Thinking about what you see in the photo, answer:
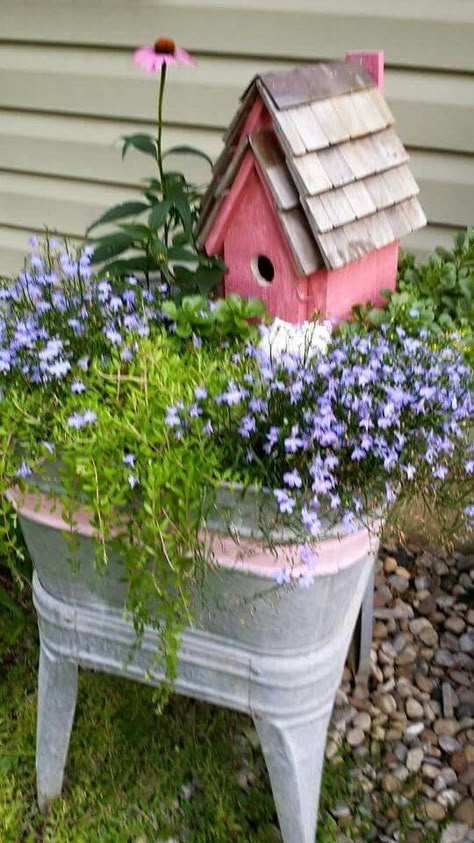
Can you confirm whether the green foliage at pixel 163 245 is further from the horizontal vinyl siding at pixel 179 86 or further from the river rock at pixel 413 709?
the river rock at pixel 413 709

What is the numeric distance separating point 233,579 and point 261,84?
0.81 m

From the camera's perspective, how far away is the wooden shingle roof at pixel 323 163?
4.63 ft

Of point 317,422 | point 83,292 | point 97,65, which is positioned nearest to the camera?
point 317,422

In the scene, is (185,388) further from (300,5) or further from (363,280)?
(300,5)

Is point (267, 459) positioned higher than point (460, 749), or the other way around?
point (267, 459)

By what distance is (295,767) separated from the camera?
1.49m

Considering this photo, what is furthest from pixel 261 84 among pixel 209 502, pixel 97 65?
pixel 97 65

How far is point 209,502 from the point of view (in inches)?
48.3

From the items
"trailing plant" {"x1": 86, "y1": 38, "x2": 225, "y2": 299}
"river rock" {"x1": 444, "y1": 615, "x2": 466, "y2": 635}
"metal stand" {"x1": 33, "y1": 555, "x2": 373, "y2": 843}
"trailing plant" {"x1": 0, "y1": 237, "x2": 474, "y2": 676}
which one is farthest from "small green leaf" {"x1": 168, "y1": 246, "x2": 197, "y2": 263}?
"river rock" {"x1": 444, "y1": 615, "x2": 466, "y2": 635}

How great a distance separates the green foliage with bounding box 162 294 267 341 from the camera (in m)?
1.50

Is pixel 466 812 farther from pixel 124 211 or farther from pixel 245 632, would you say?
pixel 124 211

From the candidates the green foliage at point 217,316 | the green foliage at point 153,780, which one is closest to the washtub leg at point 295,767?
the green foliage at point 153,780

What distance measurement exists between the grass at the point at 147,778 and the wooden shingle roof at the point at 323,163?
115 centimetres

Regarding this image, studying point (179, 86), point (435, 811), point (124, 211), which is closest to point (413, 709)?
point (435, 811)
